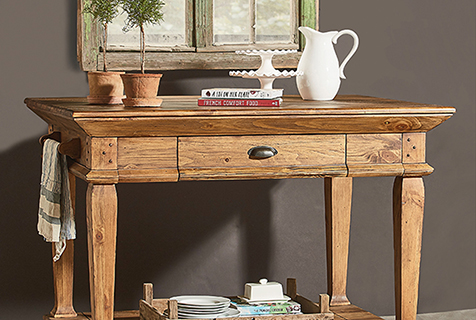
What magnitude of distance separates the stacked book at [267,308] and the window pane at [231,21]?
3.90 ft

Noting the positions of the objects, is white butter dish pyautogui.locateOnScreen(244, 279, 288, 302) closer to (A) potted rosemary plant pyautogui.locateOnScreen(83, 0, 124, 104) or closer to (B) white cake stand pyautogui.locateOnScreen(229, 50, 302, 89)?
(B) white cake stand pyautogui.locateOnScreen(229, 50, 302, 89)

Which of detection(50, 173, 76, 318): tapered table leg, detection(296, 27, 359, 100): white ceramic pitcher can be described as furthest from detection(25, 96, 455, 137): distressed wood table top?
detection(50, 173, 76, 318): tapered table leg

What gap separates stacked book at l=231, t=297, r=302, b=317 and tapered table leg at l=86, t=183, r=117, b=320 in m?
0.55

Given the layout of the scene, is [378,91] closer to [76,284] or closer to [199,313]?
[199,313]

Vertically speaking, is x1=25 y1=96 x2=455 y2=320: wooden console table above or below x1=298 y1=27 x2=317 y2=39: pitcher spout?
below

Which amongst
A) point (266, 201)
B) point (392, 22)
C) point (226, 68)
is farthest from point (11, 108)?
point (392, 22)

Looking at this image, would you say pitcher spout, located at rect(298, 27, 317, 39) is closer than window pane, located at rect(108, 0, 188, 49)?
Yes

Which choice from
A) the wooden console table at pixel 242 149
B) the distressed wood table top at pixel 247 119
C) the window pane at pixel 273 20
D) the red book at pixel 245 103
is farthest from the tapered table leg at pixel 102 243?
the window pane at pixel 273 20

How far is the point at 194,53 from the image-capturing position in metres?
2.96

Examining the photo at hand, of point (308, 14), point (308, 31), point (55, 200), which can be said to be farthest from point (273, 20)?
point (55, 200)

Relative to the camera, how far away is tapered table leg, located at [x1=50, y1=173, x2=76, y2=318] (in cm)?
257

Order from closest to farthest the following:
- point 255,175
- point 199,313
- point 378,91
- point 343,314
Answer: point 255,175
point 199,313
point 343,314
point 378,91

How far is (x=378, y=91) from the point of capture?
3.19 meters

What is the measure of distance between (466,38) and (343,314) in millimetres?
1494
